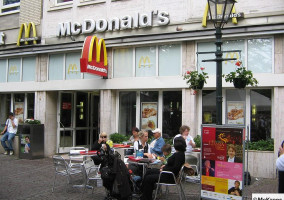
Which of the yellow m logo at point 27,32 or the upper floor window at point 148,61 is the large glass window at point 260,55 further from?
the yellow m logo at point 27,32

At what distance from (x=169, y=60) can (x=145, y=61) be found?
2.92 ft

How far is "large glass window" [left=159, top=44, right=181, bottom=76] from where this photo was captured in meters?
11.0

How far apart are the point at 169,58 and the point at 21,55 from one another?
21.7 feet

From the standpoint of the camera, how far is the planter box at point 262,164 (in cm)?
938

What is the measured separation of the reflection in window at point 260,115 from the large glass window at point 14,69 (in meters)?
9.58

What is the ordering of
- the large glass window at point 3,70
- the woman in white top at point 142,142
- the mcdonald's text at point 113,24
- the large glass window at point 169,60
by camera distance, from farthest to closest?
1. the large glass window at point 3,70
2. the mcdonald's text at point 113,24
3. the large glass window at point 169,60
4. the woman in white top at point 142,142

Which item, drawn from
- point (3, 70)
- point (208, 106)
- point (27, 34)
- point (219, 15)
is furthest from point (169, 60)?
point (3, 70)

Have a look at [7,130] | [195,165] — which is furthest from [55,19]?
Answer: [195,165]

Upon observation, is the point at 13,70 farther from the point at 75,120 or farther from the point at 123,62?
the point at 123,62

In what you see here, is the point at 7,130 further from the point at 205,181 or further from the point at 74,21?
the point at 205,181

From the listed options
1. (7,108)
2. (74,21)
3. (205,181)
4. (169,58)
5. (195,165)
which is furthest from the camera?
(7,108)

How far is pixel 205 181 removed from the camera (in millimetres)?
6270

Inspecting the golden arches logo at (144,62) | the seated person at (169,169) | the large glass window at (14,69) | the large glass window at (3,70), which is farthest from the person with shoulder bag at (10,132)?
the seated person at (169,169)

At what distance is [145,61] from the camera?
456 inches
